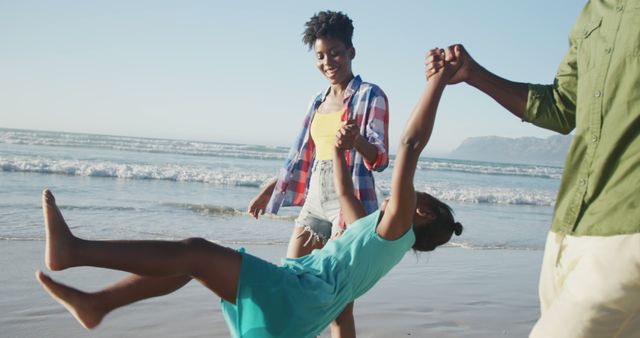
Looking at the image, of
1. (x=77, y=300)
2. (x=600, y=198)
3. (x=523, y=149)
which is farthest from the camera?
(x=523, y=149)

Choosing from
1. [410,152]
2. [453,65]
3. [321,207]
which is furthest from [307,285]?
[453,65]

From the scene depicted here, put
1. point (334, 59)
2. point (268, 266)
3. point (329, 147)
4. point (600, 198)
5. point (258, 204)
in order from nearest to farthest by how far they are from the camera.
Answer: point (600, 198), point (268, 266), point (329, 147), point (334, 59), point (258, 204)

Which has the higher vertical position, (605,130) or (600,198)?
(605,130)

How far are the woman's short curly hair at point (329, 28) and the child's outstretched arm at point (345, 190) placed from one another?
0.80m

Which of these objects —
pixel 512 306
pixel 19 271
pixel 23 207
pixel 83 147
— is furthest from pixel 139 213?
pixel 83 147

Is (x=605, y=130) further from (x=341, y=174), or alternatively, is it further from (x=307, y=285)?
(x=341, y=174)

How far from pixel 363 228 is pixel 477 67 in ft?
3.14

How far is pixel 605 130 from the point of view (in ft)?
6.56

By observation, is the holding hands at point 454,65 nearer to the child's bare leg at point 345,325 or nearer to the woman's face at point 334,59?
the woman's face at point 334,59

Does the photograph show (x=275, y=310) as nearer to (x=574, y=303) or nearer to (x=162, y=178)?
(x=574, y=303)

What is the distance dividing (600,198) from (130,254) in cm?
164

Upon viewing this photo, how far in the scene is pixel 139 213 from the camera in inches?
376

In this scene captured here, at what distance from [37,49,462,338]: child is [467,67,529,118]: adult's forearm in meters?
0.11

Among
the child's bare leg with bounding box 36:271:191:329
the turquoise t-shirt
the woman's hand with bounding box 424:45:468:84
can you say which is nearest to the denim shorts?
the turquoise t-shirt
